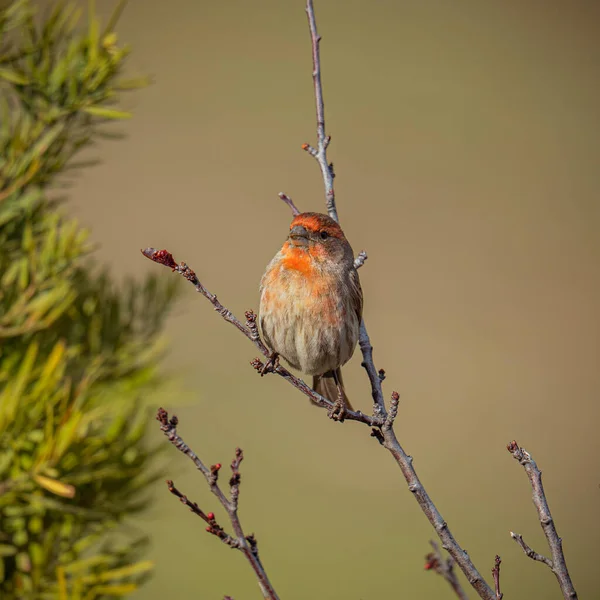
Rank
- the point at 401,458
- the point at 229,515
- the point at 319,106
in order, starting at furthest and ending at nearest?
1. the point at 319,106
2. the point at 401,458
3. the point at 229,515

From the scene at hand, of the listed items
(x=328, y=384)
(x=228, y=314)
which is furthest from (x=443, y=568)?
(x=328, y=384)

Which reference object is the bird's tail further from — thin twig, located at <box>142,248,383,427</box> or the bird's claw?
thin twig, located at <box>142,248,383,427</box>

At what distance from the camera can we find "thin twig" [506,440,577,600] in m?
1.28

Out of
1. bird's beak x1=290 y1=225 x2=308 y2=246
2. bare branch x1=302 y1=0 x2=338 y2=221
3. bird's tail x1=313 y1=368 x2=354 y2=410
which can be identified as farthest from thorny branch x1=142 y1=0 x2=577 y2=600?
bird's tail x1=313 y1=368 x2=354 y2=410

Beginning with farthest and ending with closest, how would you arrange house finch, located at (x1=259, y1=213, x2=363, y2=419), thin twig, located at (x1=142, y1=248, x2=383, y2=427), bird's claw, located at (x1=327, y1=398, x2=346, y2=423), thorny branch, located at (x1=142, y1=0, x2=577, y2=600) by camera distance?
house finch, located at (x1=259, y1=213, x2=363, y2=419) → bird's claw, located at (x1=327, y1=398, x2=346, y2=423) → thin twig, located at (x1=142, y1=248, x2=383, y2=427) → thorny branch, located at (x1=142, y1=0, x2=577, y2=600)

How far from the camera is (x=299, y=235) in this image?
8.65 feet

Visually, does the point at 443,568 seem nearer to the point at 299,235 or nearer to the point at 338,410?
the point at 338,410

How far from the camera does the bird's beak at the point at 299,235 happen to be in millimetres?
2631

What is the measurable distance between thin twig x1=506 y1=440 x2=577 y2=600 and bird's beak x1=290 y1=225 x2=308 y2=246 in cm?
134

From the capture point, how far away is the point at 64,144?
2.26 meters

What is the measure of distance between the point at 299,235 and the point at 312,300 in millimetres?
225

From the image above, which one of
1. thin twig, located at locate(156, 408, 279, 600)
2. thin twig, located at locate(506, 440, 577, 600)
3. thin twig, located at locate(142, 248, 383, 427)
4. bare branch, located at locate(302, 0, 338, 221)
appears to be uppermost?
bare branch, located at locate(302, 0, 338, 221)

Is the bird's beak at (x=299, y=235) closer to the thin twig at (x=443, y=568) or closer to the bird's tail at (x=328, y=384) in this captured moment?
the bird's tail at (x=328, y=384)

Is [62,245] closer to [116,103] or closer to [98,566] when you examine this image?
[116,103]
